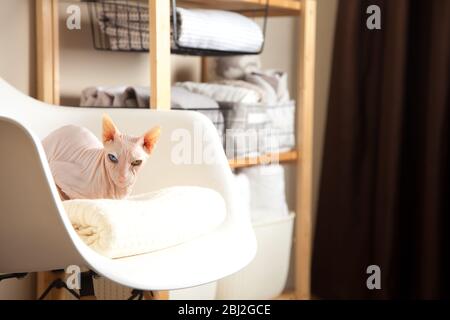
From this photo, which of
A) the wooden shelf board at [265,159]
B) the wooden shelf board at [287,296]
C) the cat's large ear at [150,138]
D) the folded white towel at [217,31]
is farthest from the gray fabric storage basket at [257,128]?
the cat's large ear at [150,138]

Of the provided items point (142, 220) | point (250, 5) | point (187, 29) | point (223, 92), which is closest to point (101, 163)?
point (142, 220)

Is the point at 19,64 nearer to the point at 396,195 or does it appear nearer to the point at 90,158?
the point at 90,158

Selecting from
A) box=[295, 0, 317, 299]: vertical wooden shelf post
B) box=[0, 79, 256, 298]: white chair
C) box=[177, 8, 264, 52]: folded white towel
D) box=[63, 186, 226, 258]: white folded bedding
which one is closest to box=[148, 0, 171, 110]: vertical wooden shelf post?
box=[177, 8, 264, 52]: folded white towel

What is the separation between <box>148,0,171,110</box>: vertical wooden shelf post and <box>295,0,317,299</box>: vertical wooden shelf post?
2.03 ft

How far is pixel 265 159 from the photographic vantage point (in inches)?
80.1

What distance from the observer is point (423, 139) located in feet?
7.09

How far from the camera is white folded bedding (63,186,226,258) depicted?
43.9 inches

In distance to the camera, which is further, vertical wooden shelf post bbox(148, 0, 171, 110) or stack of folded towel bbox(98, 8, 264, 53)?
stack of folded towel bbox(98, 8, 264, 53)

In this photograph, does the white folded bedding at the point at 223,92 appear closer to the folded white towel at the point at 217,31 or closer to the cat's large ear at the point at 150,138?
the folded white towel at the point at 217,31

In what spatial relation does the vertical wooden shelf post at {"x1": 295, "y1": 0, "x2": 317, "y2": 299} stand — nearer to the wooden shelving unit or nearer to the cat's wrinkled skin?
the wooden shelving unit
